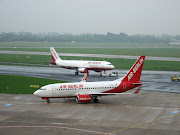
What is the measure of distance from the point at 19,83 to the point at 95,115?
120 ft

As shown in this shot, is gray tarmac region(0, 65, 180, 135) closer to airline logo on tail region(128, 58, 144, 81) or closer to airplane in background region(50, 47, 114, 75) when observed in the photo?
airline logo on tail region(128, 58, 144, 81)

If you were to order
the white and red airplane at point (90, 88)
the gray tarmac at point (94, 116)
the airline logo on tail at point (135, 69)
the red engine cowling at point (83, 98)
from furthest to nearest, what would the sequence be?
the airline logo on tail at point (135, 69)
the white and red airplane at point (90, 88)
the red engine cowling at point (83, 98)
the gray tarmac at point (94, 116)

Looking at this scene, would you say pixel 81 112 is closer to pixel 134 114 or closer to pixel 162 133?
pixel 134 114

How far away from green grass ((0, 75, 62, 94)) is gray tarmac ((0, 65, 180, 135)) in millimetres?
4778

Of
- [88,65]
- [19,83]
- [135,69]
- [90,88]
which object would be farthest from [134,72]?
[88,65]

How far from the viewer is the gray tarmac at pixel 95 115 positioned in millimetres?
35469

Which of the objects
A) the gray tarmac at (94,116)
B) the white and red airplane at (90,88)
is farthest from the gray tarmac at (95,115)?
the white and red airplane at (90,88)

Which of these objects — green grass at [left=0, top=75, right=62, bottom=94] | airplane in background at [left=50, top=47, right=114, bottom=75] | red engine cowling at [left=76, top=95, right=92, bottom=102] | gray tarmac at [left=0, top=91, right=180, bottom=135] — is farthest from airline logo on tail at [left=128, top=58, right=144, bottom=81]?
airplane in background at [left=50, top=47, right=114, bottom=75]

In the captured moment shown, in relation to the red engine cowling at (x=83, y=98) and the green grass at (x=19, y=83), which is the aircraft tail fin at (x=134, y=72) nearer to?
the red engine cowling at (x=83, y=98)

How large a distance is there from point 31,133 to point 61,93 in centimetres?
1811

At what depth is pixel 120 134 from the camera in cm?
3350

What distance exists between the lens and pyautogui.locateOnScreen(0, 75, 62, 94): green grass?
65.2 meters

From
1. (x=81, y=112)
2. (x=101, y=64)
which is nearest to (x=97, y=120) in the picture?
(x=81, y=112)

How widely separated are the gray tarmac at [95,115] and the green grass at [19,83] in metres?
4.78
